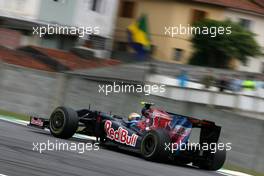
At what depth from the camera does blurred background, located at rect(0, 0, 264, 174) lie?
76.1ft

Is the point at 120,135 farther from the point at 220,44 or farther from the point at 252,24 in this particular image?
the point at 252,24

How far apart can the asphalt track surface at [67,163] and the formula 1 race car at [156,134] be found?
8.4 inches

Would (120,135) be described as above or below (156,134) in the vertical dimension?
below

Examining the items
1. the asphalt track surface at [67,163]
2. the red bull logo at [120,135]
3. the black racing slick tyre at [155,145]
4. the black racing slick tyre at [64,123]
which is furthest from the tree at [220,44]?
the black racing slick tyre at [155,145]

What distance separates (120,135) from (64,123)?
1196 mm

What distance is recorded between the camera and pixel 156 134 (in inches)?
536

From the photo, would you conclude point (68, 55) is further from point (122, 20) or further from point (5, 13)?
point (122, 20)

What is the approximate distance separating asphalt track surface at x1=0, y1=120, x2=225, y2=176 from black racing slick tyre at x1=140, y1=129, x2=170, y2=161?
15 centimetres

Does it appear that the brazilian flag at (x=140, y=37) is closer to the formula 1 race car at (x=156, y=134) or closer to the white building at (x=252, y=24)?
the white building at (x=252, y=24)

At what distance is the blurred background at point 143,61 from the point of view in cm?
2319

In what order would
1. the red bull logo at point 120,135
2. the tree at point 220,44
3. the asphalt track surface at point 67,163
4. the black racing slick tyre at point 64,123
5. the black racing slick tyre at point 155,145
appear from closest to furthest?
the asphalt track surface at point 67,163 < the black racing slick tyre at point 155,145 < the red bull logo at point 120,135 < the black racing slick tyre at point 64,123 < the tree at point 220,44

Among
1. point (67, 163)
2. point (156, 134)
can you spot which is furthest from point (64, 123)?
point (67, 163)

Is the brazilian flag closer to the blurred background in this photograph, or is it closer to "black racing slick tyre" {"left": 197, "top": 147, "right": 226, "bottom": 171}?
the blurred background

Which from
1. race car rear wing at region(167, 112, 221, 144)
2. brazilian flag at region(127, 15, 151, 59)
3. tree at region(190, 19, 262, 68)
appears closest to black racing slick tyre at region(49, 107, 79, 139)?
race car rear wing at region(167, 112, 221, 144)
